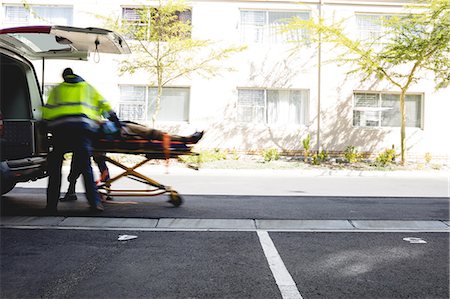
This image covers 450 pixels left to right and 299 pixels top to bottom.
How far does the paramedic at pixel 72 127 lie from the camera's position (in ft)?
19.0

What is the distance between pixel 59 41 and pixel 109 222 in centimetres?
288

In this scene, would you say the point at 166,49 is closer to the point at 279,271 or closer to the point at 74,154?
the point at 74,154

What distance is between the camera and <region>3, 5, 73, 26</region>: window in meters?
17.8

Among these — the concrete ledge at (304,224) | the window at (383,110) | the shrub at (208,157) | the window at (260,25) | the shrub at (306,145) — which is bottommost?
the concrete ledge at (304,224)

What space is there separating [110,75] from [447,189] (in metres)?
13.0

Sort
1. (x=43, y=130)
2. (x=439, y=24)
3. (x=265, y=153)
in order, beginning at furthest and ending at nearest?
(x=265, y=153), (x=439, y=24), (x=43, y=130)

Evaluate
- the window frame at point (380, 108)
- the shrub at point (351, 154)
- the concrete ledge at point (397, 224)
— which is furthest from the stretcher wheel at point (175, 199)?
the window frame at point (380, 108)

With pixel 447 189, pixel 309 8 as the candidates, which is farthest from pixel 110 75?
pixel 447 189

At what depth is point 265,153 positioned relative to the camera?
1634 cm

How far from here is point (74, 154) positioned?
19.5 feet

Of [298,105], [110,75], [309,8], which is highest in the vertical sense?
[309,8]

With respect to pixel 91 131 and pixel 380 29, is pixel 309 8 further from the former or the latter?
pixel 91 131

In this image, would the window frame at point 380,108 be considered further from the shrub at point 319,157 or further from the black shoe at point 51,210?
the black shoe at point 51,210

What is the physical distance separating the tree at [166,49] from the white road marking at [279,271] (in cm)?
1225
